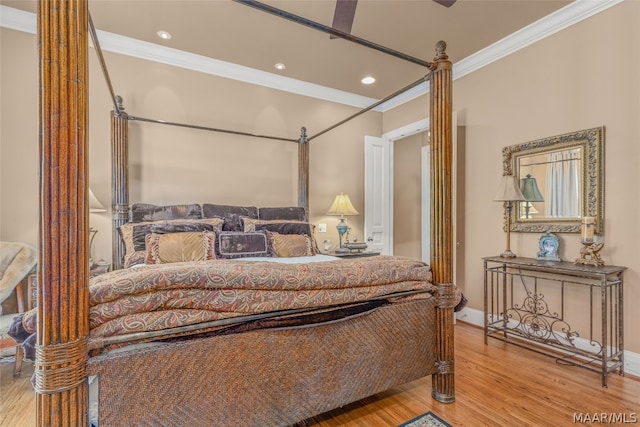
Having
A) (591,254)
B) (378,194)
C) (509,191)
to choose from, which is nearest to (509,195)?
(509,191)

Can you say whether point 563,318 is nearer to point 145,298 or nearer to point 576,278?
point 576,278

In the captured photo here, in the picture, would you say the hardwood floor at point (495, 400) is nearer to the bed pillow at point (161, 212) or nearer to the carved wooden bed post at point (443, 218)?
the carved wooden bed post at point (443, 218)

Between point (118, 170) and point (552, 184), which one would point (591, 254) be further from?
point (118, 170)

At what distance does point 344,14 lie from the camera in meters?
2.54

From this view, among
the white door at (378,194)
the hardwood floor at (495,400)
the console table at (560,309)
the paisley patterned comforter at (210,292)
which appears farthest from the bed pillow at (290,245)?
A: the console table at (560,309)

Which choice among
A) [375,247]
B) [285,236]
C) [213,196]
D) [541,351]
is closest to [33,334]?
[285,236]

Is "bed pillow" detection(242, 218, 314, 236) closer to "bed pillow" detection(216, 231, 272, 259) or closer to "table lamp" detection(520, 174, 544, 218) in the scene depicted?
"bed pillow" detection(216, 231, 272, 259)

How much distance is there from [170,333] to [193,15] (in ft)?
8.78

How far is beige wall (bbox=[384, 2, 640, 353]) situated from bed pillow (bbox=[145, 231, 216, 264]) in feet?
8.98

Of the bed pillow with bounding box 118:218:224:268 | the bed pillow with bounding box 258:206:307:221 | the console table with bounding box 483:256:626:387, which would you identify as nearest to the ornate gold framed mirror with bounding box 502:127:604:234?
the console table with bounding box 483:256:626:387

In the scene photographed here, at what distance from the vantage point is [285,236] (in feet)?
9.82

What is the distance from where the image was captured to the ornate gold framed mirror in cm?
245

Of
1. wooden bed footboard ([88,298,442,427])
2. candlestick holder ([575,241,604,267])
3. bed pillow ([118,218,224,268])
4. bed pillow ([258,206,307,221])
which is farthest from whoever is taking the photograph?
bed pillow ([258,206,307,221])

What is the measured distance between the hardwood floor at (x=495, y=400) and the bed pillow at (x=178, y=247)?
1.07 metres
